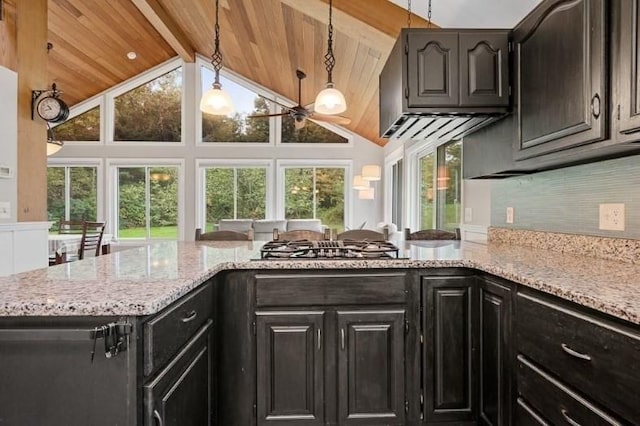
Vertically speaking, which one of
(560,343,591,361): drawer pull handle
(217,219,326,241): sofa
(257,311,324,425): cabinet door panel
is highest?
(217,219,326,241): sofa

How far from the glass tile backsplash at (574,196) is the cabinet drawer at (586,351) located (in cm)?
68

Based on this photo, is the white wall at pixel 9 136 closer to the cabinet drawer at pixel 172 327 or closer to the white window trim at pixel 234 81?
the cabinet drawer at pixel 172 327

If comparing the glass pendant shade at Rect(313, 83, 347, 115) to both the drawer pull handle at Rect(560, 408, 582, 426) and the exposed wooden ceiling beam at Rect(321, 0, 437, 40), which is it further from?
the drawer pull handle at Rect(560, 408, 582, 426)

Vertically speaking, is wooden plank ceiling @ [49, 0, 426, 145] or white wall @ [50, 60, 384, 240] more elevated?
wooden plank ceiling @ [49, 0, 426, 145]

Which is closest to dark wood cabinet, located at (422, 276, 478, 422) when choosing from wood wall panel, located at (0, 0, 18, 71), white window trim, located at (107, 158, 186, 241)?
wood wall panel, located at (0, 0, 18, 71)

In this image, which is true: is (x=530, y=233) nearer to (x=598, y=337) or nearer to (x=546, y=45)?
(x=546, y=45)

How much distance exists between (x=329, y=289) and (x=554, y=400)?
93cm

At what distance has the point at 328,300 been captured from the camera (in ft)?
6.03

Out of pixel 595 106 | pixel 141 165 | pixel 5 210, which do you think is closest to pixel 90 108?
pixel 141 165

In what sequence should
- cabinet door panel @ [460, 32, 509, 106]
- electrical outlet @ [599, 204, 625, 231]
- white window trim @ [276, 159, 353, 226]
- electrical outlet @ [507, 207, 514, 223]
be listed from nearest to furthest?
electrical outlet @ [599, 204, 625, 231] → cabinet door panel @ [460, 32, 509, 106] → electrical outlet @ [507, 207, 514, 223] → white window trim @ [276, 159, 353, 226]

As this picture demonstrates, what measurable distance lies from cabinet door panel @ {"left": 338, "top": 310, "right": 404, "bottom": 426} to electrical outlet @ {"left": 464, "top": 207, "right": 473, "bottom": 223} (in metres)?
2.02

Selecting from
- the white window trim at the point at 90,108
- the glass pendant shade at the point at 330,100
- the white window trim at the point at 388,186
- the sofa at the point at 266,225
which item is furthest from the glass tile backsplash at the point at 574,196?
the white window trim at the point at 90,108

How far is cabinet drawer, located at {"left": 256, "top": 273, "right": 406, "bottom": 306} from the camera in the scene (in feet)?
6.00

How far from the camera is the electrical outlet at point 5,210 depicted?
3312mm
